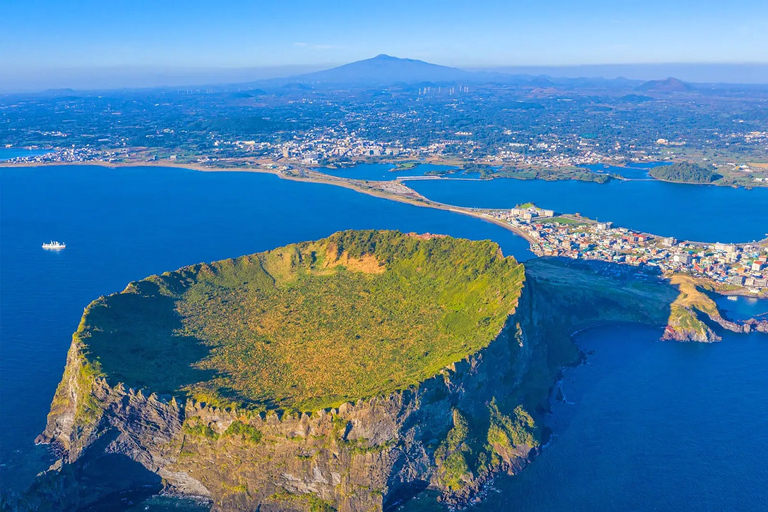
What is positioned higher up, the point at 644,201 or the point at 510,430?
the point at 644,201

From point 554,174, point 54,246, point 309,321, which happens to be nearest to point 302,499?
point 309,321

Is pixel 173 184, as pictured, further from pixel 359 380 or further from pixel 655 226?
pixel 359 380

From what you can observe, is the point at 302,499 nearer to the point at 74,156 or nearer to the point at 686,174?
the point at 686,174

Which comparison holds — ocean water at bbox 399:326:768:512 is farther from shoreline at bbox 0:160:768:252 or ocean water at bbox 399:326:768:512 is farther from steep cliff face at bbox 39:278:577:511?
shoreline at bbox 0:160:768:252

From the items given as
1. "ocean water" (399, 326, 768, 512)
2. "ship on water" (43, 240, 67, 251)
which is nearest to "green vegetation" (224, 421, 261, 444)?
"ocean water" (399, 326, 768, 512)

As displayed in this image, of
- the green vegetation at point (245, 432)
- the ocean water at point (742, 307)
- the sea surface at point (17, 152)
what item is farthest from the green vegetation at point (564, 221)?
the sea surface at point (17, 152)

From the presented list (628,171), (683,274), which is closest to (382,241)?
(683,274)
